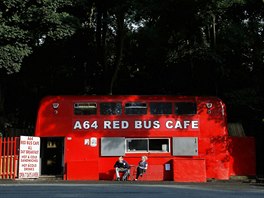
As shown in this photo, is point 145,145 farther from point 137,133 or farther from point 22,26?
point 22,26

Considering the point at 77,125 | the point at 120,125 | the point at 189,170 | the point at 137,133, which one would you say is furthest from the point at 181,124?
the point at 77,125

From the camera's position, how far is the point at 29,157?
2450cm

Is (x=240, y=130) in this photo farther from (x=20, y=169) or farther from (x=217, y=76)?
(x=20, y=169)

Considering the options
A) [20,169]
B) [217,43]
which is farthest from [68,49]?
[20,169]

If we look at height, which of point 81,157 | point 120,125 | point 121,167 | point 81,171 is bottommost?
point 81,171

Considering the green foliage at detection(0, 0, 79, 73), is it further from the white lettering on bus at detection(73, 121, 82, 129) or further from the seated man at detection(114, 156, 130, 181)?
the seated man at detection(114, 156, 130, 181)

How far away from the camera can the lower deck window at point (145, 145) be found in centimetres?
2545

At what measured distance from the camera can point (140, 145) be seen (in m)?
25.5

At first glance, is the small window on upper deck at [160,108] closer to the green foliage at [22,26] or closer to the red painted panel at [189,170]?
the red painted panel at [189,170]

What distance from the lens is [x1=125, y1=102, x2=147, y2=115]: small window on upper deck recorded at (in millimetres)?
25406

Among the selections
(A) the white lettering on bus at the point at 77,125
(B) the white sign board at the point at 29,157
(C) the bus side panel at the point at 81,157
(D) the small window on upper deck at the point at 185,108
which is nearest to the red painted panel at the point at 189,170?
(D) the small window on upper deck at the point at 185,108

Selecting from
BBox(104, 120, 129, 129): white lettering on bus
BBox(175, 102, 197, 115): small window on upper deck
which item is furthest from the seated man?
BBox(175, 102, 197, 115): small window on upper deck

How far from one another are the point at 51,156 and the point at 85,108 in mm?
3445

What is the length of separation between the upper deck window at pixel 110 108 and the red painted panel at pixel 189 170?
404cm
